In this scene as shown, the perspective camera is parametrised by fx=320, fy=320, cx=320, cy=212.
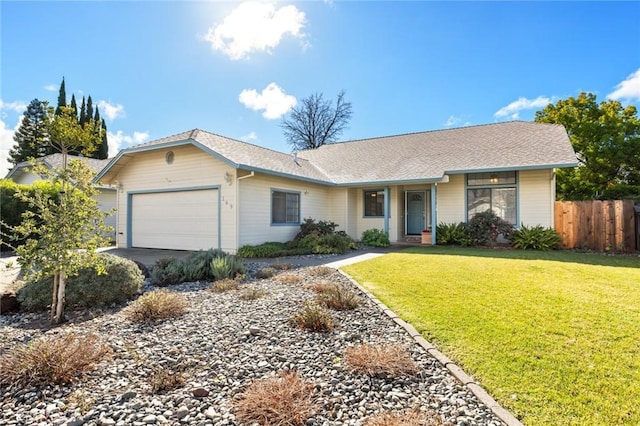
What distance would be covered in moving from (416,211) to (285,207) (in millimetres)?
6623

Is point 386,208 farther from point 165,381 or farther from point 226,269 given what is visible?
point 165,381

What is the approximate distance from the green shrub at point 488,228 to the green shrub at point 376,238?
3254 mm

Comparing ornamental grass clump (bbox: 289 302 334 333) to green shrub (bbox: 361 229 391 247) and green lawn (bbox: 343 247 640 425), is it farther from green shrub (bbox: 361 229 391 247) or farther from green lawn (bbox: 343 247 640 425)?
green shrub (bbox: 361 229 391 247)

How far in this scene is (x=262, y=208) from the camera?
10992 mm

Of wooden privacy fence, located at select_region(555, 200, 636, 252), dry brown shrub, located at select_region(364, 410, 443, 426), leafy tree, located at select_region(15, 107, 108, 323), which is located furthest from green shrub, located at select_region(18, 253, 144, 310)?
wooden privacy fence, located at select_region(555, 200, 636, 252)

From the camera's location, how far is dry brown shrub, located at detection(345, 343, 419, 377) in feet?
8.68

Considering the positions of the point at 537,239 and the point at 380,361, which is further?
the point at 537,239

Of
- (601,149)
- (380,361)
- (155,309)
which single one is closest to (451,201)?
(601,149)

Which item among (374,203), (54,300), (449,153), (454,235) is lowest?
(54,300)

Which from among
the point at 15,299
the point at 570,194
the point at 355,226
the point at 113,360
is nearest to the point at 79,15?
the point at 15,299

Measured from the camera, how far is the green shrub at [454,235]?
40.8 feet

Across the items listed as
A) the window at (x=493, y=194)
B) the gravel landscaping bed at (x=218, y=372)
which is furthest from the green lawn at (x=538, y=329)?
the window at (x=493, y=194)

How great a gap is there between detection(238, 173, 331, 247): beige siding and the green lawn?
4.43 metres

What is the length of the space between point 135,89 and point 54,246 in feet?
41.3
